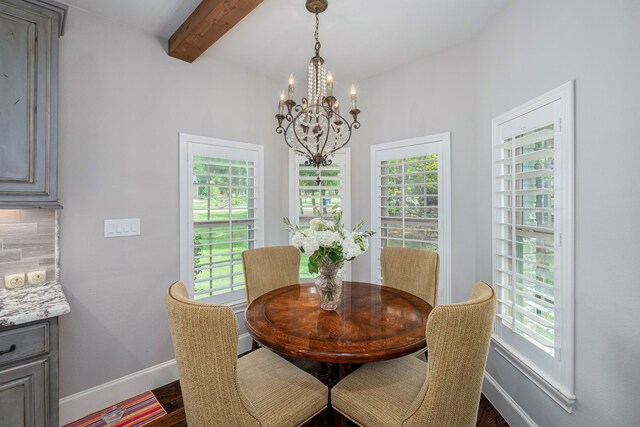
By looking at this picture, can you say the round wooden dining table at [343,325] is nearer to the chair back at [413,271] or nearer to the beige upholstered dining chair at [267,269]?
the chair back at [413,271]

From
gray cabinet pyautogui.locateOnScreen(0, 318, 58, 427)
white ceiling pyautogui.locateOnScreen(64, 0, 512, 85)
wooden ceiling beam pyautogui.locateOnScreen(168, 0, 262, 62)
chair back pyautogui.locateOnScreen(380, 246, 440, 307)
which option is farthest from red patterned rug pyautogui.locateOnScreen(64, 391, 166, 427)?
white ceiling pyautogui.locateOnScreen(64, 0, 512, 85)

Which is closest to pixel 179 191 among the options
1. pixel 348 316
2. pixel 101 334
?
pixel 101 334

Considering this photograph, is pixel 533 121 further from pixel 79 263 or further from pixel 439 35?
pixel 79 263

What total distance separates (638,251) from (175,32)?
9.99ft

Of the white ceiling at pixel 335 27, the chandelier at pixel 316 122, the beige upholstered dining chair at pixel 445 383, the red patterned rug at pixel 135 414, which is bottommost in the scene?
the red patterned rug at pixel 135 414

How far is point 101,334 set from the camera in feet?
6.93

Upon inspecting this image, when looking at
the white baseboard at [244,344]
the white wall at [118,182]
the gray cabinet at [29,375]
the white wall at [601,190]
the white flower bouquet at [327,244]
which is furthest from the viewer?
the white baseboard at [244,344]

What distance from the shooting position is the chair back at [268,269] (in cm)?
234

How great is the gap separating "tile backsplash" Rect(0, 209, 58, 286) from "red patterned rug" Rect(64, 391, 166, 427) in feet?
3.20

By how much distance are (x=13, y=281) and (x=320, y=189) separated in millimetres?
2415

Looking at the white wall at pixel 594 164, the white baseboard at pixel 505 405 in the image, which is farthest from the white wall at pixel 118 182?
the white baseboard at pixel 505 405

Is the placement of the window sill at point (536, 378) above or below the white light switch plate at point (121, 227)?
below

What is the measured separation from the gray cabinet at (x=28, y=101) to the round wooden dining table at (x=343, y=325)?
137 centimetres

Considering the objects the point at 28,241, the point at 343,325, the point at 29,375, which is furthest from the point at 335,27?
the point at 29,375
